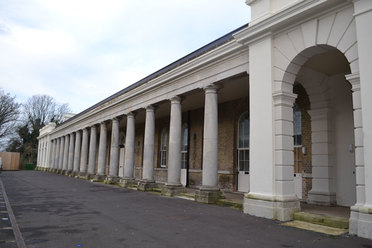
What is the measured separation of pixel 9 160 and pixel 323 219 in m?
49.4

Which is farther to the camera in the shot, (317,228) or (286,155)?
(286,155)

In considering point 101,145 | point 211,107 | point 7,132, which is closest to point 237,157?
point 211,107

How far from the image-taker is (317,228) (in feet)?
22.3

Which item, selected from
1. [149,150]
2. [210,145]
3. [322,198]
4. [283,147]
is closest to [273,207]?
[283,147]

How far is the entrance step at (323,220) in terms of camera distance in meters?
6.76

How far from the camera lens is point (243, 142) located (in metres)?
14.8

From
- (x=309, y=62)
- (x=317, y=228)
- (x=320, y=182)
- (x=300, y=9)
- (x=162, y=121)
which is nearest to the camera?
(x=317, y=228)

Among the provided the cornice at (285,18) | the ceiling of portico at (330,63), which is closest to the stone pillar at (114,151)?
the cornice at (285,18)

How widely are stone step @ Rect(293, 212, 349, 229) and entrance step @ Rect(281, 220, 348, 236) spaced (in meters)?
0.12

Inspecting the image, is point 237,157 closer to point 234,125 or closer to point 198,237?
point 234,125

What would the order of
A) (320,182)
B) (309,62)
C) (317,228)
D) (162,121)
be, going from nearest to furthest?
1. (317,228)
2. (309,62)
3. (320,182)
4. (162,121)

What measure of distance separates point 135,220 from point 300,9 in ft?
22.7

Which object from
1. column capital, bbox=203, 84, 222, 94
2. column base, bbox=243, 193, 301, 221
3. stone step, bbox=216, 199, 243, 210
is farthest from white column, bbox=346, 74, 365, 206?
column capital, bbox=203, 84, 222, 94

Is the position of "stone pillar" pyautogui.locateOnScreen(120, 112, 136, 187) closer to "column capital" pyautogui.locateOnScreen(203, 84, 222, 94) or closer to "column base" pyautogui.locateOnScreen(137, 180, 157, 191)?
"column base" pyautogui.locateOnScreen(137, 180, 157, 191)
